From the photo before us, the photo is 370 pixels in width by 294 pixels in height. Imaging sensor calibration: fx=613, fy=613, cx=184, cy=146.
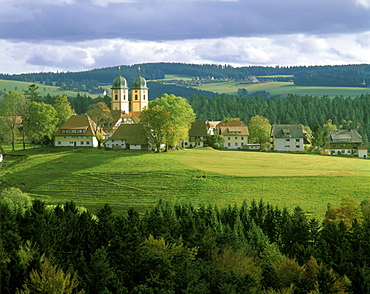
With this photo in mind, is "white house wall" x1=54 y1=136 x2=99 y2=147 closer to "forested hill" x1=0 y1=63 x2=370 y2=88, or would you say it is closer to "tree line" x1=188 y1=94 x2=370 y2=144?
"tree line" x1=188 y1=94 x2=370 y2=144

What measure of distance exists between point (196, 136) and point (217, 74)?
97878 mm

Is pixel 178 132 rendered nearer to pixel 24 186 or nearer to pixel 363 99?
pixel 24 186

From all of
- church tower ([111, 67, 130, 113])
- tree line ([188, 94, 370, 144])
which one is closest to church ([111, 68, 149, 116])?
church tower ([111, 67, 130, 113])

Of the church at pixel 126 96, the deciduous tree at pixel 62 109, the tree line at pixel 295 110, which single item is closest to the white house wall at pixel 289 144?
the church at pixel 126 96

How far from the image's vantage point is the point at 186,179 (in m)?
45.4

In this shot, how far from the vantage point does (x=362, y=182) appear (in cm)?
4422

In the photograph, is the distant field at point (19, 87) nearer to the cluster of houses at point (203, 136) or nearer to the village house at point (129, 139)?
the cluster of houses at point (203, 136)

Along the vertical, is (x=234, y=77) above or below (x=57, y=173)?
above

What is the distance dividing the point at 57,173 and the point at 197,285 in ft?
91.3

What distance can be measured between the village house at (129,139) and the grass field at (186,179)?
3960 mm

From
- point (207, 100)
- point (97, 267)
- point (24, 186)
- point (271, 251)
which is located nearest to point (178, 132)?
point (24, 186)

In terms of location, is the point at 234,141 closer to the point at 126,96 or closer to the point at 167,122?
the point at 167,122

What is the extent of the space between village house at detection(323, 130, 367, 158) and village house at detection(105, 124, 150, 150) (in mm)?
17453

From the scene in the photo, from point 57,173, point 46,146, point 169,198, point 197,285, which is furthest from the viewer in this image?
point 46,146
